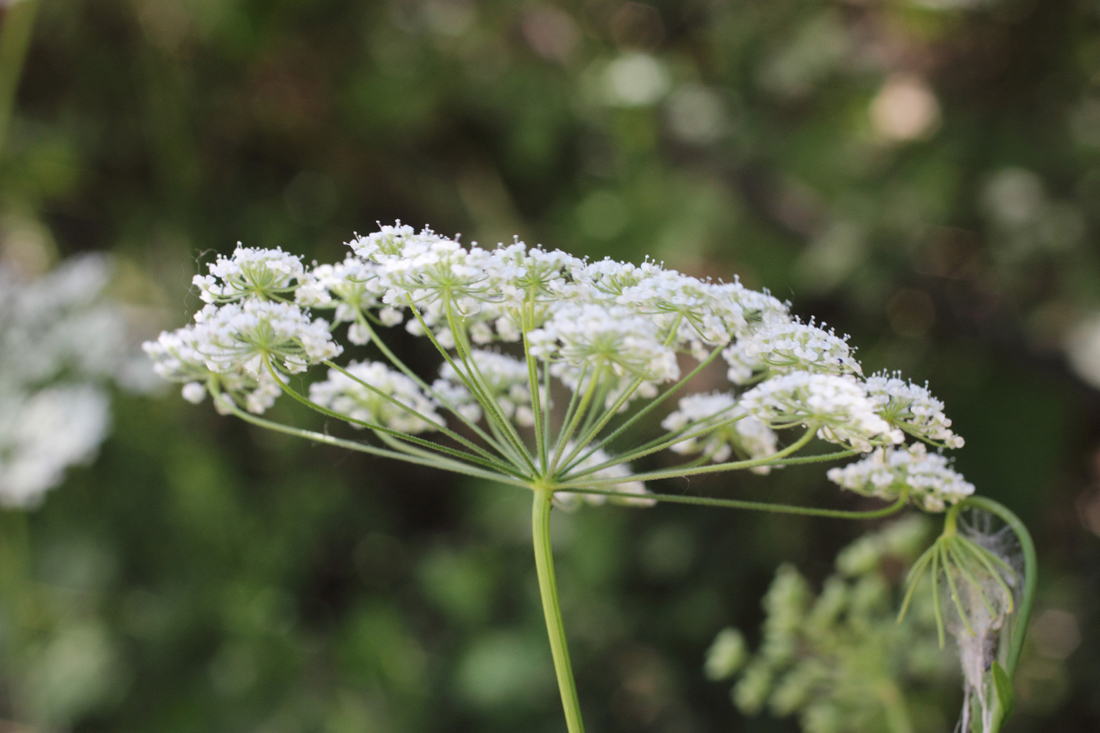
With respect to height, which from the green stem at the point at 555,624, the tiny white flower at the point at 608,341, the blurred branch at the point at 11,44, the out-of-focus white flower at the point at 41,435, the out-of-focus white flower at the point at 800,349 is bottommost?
the green stem at the point at 555,624

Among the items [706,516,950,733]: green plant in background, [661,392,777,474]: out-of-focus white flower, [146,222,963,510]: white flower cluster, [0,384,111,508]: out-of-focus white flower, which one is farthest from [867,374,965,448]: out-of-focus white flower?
[0,384,111,508]: out-of-focus white flower

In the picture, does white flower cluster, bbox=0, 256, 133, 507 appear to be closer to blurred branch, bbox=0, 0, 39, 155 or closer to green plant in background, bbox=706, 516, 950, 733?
blurred branch, bbox=0, 0, 39, 155

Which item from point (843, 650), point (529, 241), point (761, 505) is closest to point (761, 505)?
point (761, 505)

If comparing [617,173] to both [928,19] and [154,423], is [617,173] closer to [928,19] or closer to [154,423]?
[928,19]

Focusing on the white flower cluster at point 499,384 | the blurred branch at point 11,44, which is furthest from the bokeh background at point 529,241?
the white flower cluster at point 499,384

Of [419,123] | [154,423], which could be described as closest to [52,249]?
[154,423]

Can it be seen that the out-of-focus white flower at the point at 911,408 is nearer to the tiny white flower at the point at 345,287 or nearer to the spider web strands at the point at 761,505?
the spider web strands at the point at 761,505
